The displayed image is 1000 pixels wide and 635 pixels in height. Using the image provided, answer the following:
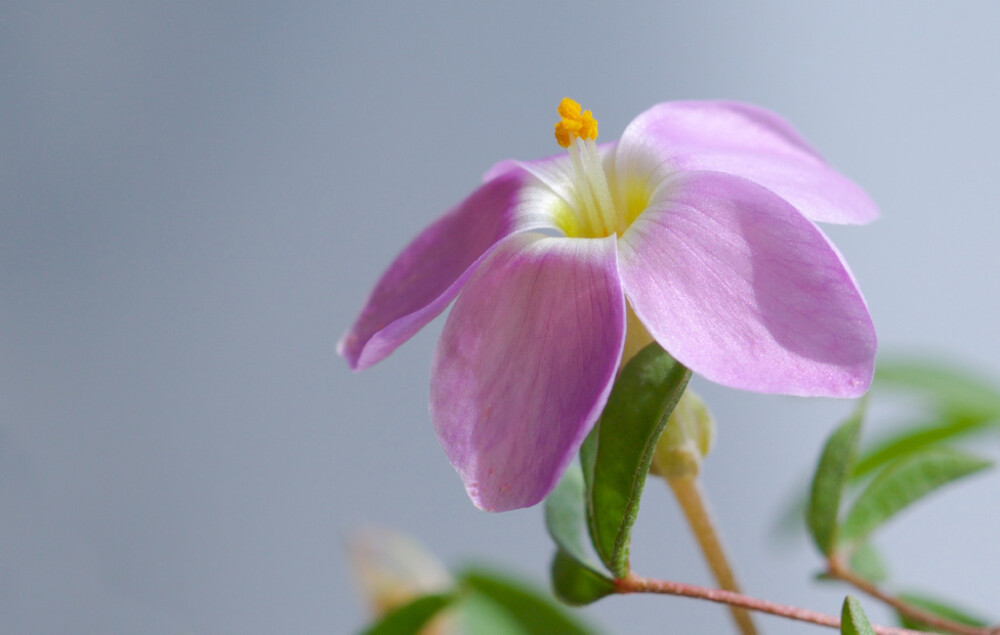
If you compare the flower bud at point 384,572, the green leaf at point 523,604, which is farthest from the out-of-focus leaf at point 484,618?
the flower bud at point 384,572

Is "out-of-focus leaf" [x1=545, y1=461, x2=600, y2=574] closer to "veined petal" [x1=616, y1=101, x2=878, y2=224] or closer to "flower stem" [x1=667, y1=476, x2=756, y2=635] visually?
"flower stem" [x1=667, y1=476, x2=756, y2=635]

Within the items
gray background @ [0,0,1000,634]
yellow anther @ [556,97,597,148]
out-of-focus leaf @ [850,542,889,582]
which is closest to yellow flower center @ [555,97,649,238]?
yellow anther @ [556,97,597,148]

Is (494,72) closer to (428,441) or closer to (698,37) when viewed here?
(698,37)

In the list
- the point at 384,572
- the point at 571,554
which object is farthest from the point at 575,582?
the point at 384,572

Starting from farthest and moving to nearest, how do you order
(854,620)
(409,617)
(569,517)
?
1. (409,617)
2. (569,517)
3. (854,620)

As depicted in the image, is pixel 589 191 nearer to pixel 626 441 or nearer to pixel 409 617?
pixel 626 441

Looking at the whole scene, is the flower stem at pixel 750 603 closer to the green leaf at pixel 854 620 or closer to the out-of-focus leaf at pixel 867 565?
the green leaf at pixel 854 620

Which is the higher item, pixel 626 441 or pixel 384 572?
pixel 626 441
